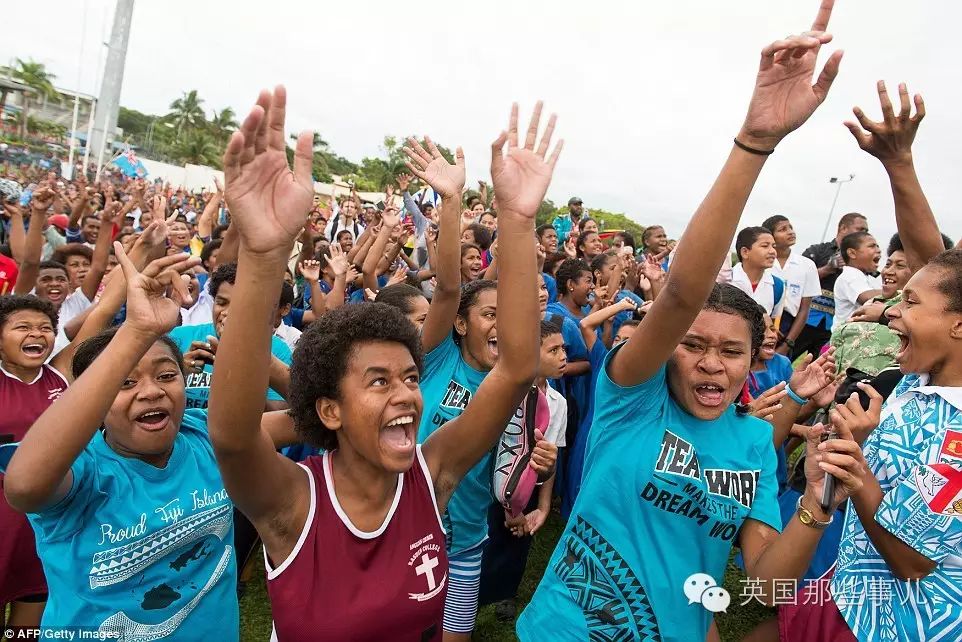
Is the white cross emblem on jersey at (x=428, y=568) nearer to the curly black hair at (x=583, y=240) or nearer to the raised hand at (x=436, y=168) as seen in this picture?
the raised hand at (x=436, y=168)

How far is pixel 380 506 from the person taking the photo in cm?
190

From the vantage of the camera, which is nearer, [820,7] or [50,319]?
[820,7]

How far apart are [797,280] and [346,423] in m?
6.54

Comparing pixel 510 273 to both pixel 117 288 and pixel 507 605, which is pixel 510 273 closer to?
pixel 117 288

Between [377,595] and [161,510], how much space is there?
2.98 ft

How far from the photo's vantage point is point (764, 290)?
6512 mm

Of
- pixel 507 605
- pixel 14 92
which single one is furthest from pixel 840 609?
pixel 14 92

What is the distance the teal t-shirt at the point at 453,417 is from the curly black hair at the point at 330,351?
1.13 m

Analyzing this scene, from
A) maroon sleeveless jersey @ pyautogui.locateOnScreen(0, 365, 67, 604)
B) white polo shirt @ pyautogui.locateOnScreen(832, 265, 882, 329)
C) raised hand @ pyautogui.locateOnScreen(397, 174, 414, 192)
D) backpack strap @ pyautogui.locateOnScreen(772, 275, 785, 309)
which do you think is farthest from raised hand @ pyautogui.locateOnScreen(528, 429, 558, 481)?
raised hand @ pyautogui.locateOnScreen(397, 174, 414, 192)

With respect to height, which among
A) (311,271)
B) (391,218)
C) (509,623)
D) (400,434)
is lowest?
(509,623)

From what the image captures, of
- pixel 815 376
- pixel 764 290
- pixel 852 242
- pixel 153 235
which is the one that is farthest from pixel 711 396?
pixel 852 242

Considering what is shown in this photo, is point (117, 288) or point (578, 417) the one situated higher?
point (117, 288)

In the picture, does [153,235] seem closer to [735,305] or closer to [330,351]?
[330,351]

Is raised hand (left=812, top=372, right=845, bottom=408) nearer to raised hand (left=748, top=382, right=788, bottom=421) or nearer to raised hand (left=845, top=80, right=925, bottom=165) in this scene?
raised hand (left=748, top=382, right=788, bottom=421)
